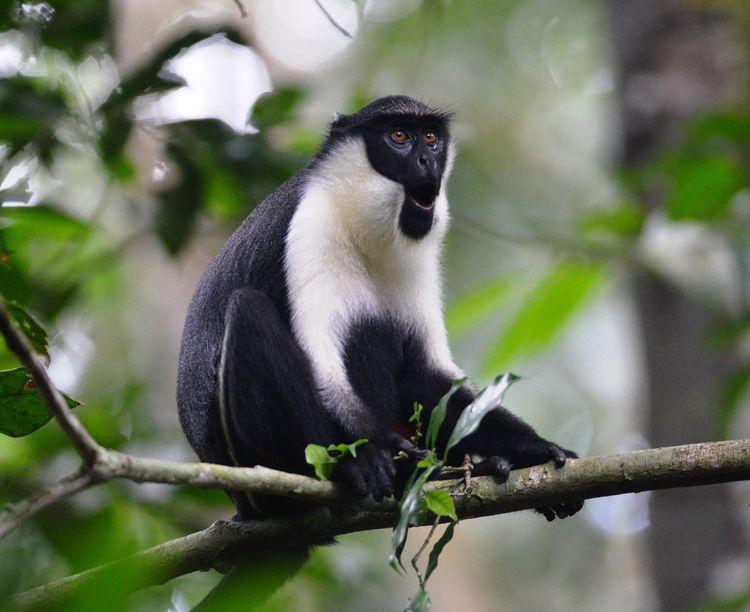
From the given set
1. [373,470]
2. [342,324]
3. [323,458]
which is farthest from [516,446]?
[323,458]

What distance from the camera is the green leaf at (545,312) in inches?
246

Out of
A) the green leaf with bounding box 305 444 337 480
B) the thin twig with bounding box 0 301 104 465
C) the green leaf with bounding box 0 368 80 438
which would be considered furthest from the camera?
the green leaf with bounding box 305 444 337 480

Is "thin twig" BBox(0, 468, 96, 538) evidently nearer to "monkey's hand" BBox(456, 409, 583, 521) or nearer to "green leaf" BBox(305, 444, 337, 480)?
"green leaf" BBox(305, 444, 337, 480)

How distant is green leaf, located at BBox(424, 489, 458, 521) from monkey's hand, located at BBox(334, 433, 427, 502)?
1.65 ft

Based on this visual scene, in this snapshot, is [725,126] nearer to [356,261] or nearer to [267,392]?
[356,261]

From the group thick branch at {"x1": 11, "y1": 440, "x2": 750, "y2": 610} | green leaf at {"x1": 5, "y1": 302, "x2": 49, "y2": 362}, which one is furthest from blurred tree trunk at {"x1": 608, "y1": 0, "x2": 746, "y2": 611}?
green leaf at {"x1": 5, "y1": 302, "x2": 49, "y2": 362}

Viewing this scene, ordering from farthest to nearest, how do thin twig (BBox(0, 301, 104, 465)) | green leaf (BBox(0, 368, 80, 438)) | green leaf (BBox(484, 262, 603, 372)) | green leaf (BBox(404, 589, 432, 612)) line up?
green leaf (BBox(484, 262, 603, 372)), green leaf (BBox(404, 589, 432, 612)), green leaf (BBox(0, 368, 80, 438)), thin twig (BBox(0, 301, 104, 465))

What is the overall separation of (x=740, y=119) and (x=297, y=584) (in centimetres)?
441

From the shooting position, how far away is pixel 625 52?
9.02 metres

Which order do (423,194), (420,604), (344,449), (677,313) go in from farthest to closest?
(677,313)
(423,194)
(344,449)
(420,604)

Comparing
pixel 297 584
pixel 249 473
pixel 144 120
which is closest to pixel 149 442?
pixel 297 584

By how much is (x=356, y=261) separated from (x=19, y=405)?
7.89 ft

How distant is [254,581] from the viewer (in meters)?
4.18

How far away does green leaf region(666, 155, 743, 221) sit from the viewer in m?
5.51
